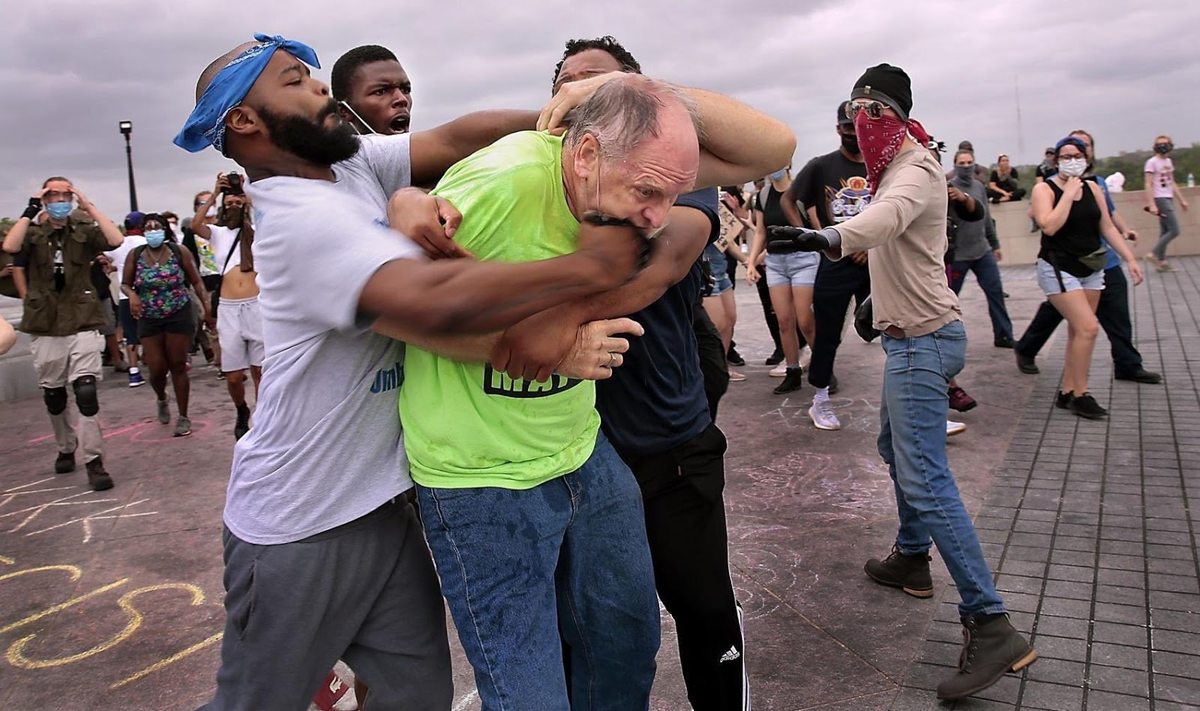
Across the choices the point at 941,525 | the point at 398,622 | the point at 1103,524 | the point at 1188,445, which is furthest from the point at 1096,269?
the point at 398,622

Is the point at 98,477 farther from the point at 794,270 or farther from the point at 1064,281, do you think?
the point at 1064,281

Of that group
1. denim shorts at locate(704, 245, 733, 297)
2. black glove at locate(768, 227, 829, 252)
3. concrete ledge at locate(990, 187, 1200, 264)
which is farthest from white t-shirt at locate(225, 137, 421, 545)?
concrete ledge at locate(990, 187, 1200, 264)

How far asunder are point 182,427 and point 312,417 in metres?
6.31

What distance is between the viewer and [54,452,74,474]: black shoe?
6.41 meters

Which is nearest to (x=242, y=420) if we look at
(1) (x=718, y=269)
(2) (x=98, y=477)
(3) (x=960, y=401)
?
(2) (x=98, y=477)

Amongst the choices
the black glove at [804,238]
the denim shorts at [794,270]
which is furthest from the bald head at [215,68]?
the denim shorts at [794,270]

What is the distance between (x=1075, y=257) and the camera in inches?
246

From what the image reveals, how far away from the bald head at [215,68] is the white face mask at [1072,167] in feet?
20.4

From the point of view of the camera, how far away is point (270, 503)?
72.8 inches

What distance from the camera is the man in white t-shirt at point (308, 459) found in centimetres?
168

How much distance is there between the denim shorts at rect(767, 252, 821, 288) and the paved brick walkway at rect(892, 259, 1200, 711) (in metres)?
1.84

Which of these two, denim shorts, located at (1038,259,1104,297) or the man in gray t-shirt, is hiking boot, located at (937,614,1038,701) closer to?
denim shorts, located at (1038,259,1104,297)

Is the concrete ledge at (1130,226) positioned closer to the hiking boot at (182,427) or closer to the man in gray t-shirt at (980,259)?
the man in gray t-shirt at (980,259)

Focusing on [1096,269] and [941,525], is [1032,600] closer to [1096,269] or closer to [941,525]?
[941,525]
